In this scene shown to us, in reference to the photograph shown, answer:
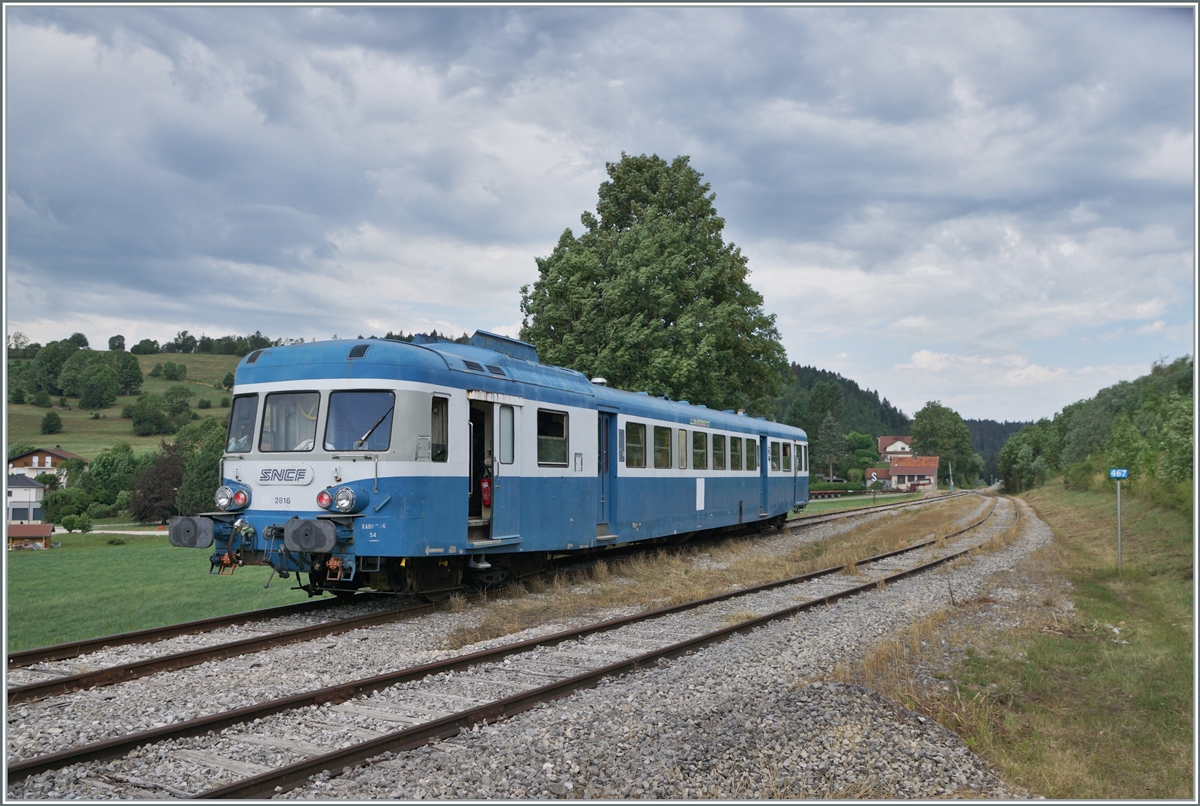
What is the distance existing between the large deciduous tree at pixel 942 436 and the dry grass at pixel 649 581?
349 ft

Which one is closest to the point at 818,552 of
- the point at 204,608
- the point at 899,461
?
the point at 204,608

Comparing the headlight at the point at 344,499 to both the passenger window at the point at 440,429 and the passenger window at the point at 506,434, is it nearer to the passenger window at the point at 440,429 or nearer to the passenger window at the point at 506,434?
the passenger window at the point at 440,429

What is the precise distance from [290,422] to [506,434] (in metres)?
2.89

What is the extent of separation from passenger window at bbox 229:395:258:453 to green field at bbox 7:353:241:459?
66.0 metres

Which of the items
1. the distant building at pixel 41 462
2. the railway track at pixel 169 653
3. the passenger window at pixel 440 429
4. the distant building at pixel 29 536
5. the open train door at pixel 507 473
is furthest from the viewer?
the distant building at pixel 41 462

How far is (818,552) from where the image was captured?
1933 cm

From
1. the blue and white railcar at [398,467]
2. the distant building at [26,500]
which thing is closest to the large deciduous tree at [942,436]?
the distant building at [26,500]

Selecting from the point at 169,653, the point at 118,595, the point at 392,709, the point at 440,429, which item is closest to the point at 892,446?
the point at 118,595

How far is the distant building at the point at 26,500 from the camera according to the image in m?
64.1

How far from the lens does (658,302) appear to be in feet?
90.2

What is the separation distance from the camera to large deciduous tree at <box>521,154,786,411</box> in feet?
88.2

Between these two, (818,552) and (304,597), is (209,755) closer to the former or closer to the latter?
(304,597)

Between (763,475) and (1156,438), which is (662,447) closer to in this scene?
(763,475)

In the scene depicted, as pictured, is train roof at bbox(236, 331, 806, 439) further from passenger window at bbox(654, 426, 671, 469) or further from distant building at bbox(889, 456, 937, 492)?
distant building at bbox(889, 456, 937, 492)
